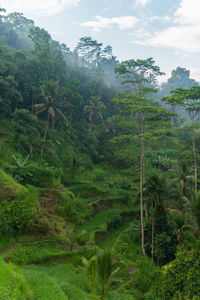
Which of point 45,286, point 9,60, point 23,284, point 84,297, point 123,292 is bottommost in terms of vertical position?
point 123,292

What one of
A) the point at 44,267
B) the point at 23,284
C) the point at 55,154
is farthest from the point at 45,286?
the point at 55,154

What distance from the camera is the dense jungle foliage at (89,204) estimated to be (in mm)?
10438

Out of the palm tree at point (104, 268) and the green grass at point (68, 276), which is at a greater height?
the palm tree at point (104, 268)

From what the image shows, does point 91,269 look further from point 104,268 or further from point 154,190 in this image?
point 154,190

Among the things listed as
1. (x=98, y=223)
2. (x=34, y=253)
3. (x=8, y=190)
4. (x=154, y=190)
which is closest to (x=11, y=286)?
(x=34, y=253)

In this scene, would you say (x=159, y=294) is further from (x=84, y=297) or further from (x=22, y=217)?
(x=22, y=217)

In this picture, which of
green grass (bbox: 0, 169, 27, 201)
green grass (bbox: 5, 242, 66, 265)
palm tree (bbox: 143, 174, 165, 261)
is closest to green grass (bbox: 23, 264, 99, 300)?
green grass (bbox: 5, 242, 66, 265)

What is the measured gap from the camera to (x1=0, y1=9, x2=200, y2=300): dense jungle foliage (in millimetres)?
10438

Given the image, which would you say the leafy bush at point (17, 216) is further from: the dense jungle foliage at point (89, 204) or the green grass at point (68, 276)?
the green grass at point (68, 276)

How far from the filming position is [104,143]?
129 ft

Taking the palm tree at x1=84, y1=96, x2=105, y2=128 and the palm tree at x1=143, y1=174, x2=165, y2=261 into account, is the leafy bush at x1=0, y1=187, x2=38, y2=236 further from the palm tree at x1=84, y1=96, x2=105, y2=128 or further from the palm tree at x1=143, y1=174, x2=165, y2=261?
the palm tree at x1=84, y1=96, x2=105, y2=128

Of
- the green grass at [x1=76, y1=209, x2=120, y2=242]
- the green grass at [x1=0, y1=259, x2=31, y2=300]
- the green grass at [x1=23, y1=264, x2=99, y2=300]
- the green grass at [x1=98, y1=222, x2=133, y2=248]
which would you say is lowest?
the green grass at [x1=98, y1=222, x2=133, y2=248]

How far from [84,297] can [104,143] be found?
105 ft

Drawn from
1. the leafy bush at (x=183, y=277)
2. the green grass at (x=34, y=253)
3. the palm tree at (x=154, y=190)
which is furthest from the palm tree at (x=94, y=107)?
the leafy bush at (x=183, y=277)
